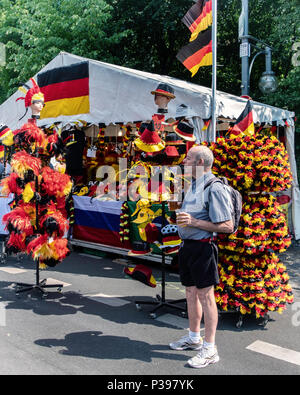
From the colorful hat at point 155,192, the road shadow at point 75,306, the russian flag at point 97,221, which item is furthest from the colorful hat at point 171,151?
the russian flag at point 97,221

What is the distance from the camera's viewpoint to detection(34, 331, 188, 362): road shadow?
3641 mm

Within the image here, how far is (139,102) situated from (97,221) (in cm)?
232

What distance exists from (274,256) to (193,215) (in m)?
1.45

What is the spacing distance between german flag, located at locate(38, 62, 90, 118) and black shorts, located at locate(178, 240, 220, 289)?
4988mm

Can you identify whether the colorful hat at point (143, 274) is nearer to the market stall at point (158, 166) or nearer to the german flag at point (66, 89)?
the market stall at point (158, 166)

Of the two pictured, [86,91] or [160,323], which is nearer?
[160,323]

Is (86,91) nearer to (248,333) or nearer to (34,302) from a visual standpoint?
(34,302)

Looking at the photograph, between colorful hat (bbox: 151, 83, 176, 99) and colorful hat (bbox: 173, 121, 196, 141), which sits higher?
colorful hat (bbox: 151, 83, 176, 99)

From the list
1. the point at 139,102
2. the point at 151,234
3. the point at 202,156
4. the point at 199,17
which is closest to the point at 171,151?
the point at 151,234

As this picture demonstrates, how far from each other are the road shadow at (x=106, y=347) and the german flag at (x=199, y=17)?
4.25m

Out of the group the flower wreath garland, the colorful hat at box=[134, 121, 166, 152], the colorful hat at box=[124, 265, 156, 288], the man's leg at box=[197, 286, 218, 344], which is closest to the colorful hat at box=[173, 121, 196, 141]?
the colorful hat at box=[134, 121, 166, 152]

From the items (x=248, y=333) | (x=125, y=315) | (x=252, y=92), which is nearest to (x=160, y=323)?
(x=125, y=315)

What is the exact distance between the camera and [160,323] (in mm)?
4492

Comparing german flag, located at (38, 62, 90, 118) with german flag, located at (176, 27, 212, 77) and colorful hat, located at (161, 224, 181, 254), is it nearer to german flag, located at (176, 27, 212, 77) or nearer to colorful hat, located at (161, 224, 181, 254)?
german flag, located at (176, 27, 212, 77)
